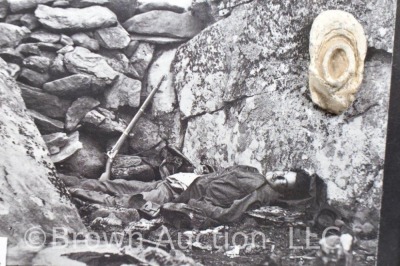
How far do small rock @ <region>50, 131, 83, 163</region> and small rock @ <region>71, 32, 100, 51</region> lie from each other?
43 centimetres

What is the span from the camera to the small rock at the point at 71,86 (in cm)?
260

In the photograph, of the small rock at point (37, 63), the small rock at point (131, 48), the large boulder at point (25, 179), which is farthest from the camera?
the small rock at point (131, 48)

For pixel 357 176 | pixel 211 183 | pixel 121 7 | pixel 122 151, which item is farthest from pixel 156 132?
pixel 357 176

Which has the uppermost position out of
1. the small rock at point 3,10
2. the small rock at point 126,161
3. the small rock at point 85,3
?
the small rock at point 85,3

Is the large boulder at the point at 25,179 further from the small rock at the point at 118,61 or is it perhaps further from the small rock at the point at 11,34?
the small rock at the point at 118,61

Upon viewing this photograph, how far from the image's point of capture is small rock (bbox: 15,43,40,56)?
8.44 ft

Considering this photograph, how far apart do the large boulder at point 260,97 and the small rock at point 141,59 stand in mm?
149

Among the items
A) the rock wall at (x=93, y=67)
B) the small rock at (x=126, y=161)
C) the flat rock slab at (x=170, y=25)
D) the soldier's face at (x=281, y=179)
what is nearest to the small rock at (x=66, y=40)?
the rock wall at (x=93, y=67)

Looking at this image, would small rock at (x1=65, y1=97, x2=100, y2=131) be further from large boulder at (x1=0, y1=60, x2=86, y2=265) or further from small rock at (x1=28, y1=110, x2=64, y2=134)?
large boulder at (x1=0, y1=60, x2=86, y2=265)

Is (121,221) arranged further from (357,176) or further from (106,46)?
(357,176)

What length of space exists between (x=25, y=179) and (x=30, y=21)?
0.76 m

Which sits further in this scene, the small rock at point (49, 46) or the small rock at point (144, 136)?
the small rock at point (144, 136)

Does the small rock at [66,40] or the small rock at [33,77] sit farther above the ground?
the small rock at [66,40]

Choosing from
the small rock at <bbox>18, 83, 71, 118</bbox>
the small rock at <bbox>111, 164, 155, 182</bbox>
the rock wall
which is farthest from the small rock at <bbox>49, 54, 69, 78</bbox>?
the small rock at <bbox>111, 164, 155, 182</bbox>
